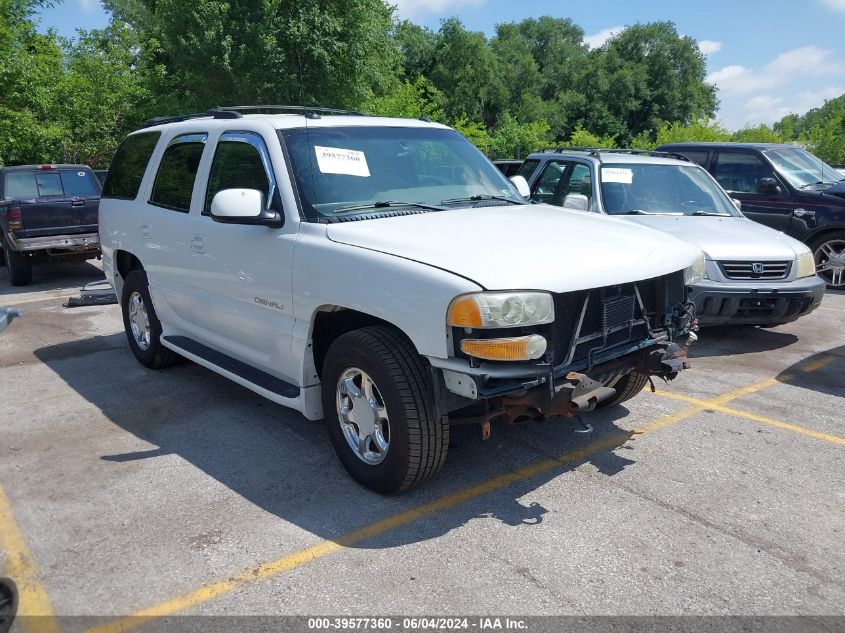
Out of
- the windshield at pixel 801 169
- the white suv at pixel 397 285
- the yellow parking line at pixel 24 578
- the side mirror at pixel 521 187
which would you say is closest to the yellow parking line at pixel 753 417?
the white suv at pixel 397 285

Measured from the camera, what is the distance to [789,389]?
5598 mm

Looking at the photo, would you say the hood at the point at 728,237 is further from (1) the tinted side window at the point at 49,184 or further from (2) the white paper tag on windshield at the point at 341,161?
(1) the tinted side window at the point at 49,184

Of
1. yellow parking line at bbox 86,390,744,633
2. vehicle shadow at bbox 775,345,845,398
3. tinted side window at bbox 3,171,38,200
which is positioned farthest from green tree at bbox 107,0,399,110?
yellow parking line at bbox 86,390,744,633

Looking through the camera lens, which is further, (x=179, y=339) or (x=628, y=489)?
(x=179, y=339)

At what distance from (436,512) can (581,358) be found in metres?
1.10

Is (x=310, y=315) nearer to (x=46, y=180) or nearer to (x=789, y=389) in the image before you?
(x=789, y=389)

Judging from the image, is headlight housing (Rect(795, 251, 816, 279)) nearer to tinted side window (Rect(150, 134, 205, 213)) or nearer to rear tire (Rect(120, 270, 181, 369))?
tinted side window (Rect(150, 134, 205, 213))

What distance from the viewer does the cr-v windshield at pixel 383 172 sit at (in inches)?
162

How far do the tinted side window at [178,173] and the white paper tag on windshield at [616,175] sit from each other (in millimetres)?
4336

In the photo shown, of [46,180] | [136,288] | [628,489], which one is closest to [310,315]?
[628,489]

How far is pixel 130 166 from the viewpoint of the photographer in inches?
245

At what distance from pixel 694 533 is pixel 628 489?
20.1 inches

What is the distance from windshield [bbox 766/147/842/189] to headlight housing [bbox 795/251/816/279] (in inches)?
136

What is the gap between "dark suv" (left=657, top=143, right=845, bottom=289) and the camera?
9445mm
